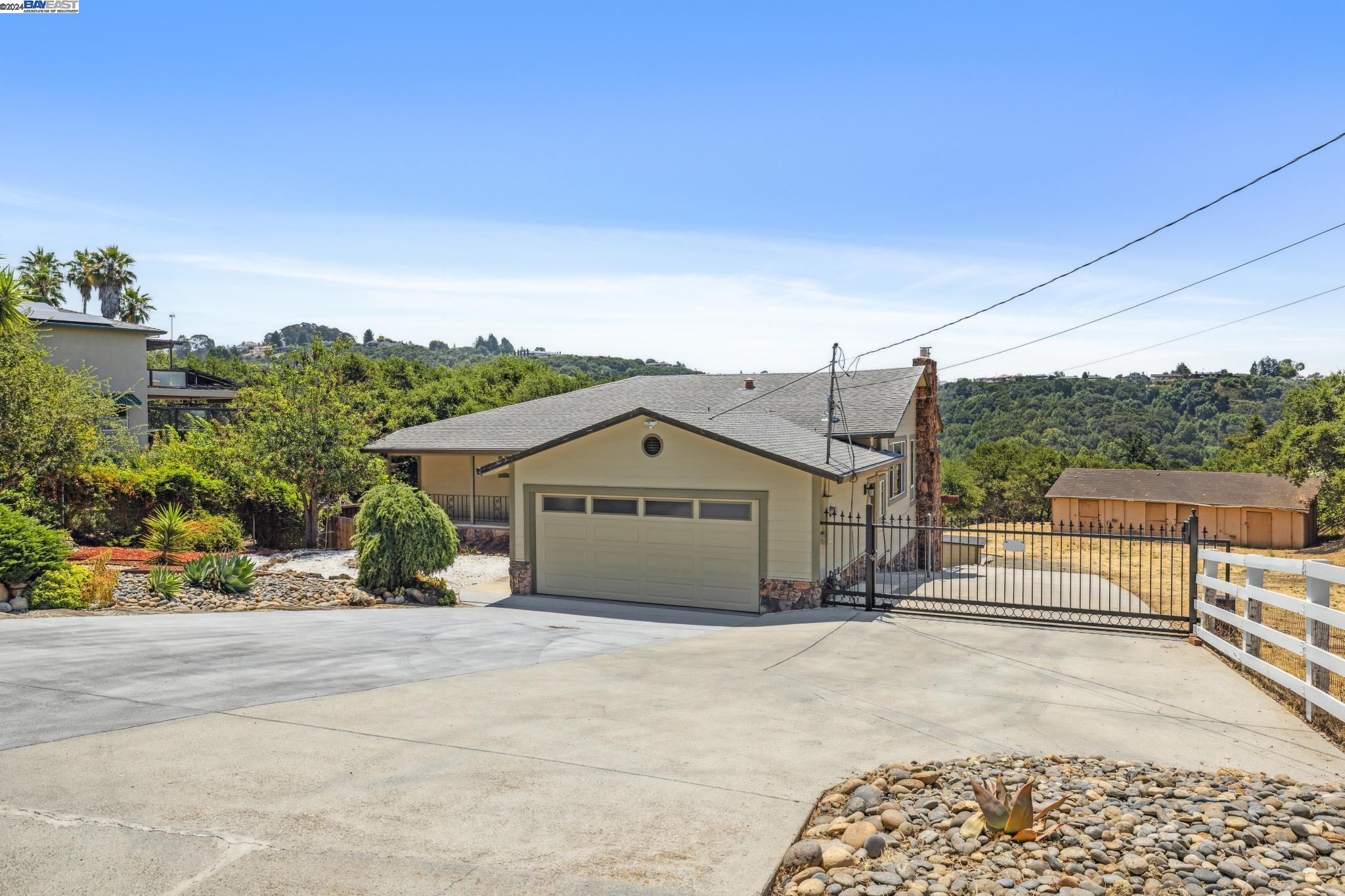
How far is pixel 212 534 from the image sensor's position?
→ 2003cm

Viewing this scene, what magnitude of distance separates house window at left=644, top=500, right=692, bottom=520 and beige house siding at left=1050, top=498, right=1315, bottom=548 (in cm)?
3447

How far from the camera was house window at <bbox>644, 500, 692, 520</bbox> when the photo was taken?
15375mm

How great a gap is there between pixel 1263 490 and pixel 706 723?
47878 millimetres

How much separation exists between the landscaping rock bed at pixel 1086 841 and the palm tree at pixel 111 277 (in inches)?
2600

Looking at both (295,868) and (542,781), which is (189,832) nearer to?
(295,868)

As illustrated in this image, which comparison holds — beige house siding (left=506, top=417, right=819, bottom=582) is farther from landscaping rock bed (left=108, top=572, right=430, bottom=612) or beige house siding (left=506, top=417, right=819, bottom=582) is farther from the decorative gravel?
the decorative gravel

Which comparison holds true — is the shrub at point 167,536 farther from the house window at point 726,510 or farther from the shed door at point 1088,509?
the shed door at point 1088,509

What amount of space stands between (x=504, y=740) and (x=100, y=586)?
1009 centimetres

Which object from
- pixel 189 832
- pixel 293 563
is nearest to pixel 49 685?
pixel 189 832

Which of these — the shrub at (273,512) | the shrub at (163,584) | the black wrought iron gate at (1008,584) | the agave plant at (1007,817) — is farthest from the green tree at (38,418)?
the agave plant at (1007,817)

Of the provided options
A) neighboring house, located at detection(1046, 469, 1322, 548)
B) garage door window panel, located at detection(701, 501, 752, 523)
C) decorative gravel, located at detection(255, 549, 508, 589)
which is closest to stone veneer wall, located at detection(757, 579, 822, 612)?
garage door window panel, located at detection(701, 501, 752, 523)

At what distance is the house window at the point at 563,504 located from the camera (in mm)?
16250

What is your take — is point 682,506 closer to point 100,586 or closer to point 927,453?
point 100,586

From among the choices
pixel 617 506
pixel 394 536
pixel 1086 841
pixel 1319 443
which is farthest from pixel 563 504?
pixel 1319 443
